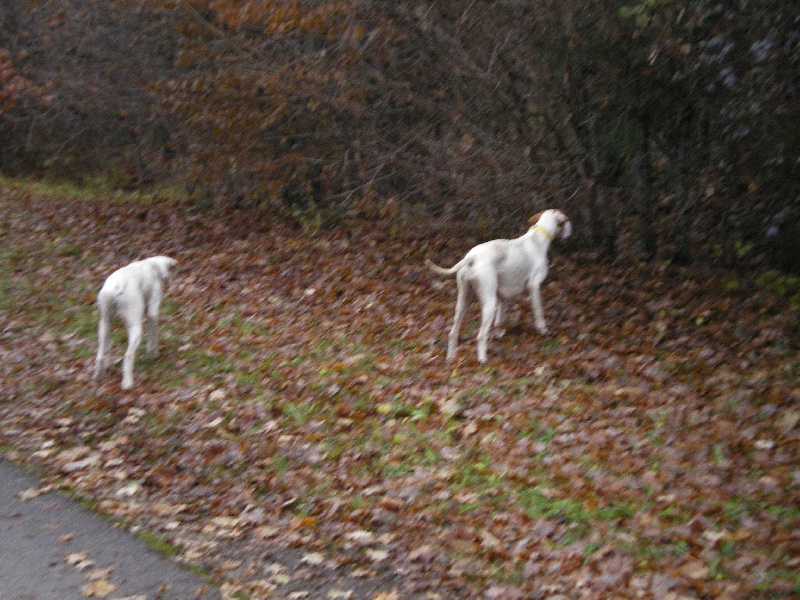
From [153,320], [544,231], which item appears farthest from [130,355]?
[544,231]

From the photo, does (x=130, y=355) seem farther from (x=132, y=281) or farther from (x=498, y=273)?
(x=498, y=273)

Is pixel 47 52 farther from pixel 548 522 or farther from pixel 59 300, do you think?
pixel 548 522

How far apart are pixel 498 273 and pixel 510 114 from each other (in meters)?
4.30

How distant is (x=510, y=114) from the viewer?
13.2m

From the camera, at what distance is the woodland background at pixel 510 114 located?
10.3 metres

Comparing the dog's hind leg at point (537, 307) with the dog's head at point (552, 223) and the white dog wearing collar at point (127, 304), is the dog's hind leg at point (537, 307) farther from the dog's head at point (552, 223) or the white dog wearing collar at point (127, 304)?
the white dog wearing collar at point (127, 304)

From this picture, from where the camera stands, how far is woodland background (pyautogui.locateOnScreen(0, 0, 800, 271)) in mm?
10266

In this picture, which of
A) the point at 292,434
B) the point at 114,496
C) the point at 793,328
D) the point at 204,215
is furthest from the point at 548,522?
the point at 204,215

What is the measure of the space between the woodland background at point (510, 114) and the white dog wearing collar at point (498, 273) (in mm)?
2161

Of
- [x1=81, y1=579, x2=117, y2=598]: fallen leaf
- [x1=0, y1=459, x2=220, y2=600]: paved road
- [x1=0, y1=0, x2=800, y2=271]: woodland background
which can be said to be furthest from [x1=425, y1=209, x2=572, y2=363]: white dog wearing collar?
[x1=81, y1=579, x2=117, y2=598]: fallen leaf

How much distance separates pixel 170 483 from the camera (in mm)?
7855

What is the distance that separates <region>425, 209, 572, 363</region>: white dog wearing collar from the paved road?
3911mm

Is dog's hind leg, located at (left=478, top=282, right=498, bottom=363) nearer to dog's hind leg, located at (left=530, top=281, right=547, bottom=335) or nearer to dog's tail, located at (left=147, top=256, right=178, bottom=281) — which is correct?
dog's hind leg, located at (left=530, top=281, right=547, bottom=335)

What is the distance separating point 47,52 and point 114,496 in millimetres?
17860
